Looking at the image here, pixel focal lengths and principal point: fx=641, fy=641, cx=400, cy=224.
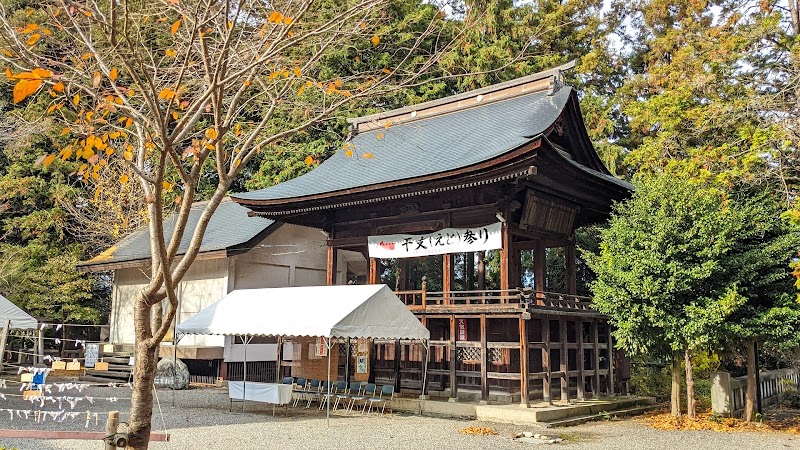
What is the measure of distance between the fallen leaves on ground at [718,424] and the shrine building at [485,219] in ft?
6.79

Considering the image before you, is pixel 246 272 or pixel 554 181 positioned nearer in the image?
pixel 554 181

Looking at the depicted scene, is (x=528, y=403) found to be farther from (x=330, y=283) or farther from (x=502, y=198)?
(x=330, y=283)

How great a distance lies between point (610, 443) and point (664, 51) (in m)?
16.6

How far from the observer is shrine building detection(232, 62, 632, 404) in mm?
13336

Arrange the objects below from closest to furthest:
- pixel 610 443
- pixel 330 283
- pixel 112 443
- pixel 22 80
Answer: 1. pixel 22 80
2. pixel 112 443
3. pixel 610 443
4. pixel 330 283

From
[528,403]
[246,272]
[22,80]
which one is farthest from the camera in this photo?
[246,272]

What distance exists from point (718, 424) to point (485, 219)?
6194 millimetres

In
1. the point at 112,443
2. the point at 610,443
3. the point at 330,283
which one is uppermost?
the point at 330,283

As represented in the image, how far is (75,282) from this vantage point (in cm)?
2302

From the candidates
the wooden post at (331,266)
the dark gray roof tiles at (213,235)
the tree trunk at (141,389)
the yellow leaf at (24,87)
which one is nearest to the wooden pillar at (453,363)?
the wooden post at (331,266)

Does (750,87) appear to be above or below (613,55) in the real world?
below

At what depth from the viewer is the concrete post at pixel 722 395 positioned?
13.2 metres

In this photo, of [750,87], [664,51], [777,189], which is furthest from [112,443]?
[664,51]

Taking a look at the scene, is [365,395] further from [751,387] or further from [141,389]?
[141,389]
